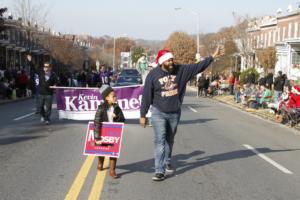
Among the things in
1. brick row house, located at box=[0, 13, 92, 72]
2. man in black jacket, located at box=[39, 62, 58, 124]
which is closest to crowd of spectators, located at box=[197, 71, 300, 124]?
man in black jacket, located at box=[39, 62, 58, 124]

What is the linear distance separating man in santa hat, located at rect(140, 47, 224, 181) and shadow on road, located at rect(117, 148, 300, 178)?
0.68 m

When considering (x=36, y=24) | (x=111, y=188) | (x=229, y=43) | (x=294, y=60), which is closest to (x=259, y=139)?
(x=111, y=188)

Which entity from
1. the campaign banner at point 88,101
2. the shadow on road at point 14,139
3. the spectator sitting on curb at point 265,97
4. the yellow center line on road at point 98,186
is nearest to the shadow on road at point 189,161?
the yellow center line on road at point 98,186

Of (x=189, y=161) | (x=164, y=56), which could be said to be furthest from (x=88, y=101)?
(x=164, y=56)

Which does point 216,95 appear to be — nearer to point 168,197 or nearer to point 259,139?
point 259,139

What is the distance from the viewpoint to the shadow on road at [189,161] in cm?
859

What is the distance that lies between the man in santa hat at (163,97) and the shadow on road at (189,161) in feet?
2.25

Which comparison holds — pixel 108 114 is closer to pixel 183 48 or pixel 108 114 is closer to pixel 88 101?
pixel 88 101

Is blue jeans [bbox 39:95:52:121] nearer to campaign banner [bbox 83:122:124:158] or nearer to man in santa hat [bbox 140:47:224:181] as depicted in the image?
campaign banner [bbox 83:122:124:158]

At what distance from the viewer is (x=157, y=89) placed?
7.73 m

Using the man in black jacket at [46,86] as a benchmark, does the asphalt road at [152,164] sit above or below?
below

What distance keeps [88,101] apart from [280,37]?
4330cm

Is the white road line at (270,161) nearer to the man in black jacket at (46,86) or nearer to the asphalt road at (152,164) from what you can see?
the asphalt road at (152,164)

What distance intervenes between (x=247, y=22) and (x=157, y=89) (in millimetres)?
51928
